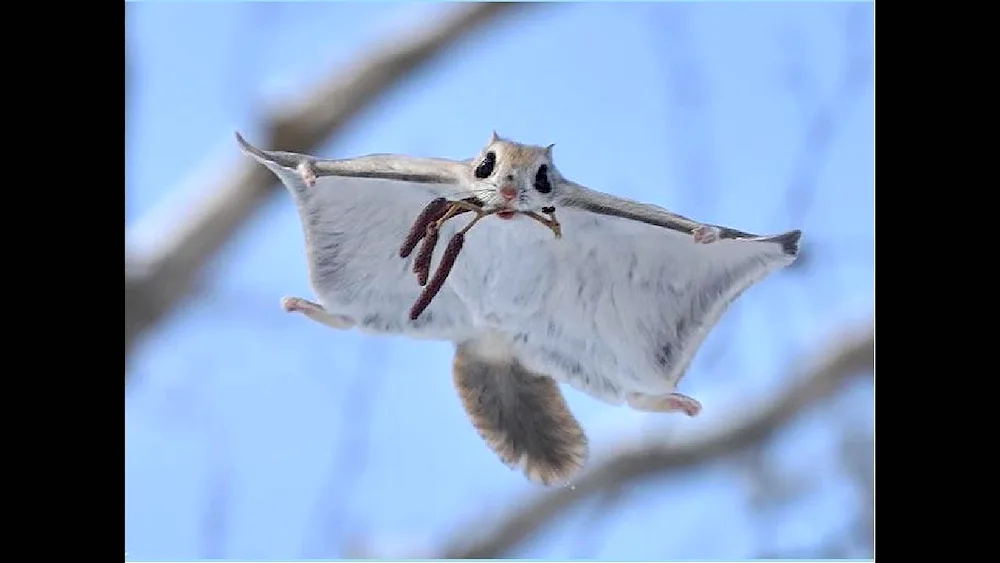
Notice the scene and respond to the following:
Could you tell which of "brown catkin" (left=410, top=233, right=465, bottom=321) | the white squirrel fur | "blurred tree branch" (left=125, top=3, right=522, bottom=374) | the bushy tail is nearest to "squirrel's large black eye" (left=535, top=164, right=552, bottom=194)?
the white squirrel fur

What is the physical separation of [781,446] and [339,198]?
127 centimetres

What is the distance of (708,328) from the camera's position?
247cm

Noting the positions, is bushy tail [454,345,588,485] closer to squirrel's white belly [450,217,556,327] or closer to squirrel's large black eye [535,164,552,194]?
squirrel's white belly [450,217,556,327]

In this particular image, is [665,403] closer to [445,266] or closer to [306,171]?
[445,266]

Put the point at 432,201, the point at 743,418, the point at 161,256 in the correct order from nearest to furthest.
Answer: the point at 432,201, the point at 161,256, the point at 743,418

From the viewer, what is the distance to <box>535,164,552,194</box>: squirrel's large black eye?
234 cm

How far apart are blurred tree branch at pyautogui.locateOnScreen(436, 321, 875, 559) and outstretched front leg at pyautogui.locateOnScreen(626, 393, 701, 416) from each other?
0.33m

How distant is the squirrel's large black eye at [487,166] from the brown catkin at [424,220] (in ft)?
0.27

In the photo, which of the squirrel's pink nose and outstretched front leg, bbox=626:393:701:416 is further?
outstretched front leg, bbox=626:393:701:416

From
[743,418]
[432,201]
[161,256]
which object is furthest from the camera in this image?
[743,418]

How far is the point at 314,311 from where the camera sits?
99.4 inches

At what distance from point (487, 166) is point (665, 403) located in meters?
0.60
